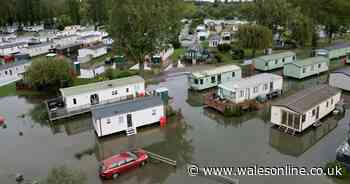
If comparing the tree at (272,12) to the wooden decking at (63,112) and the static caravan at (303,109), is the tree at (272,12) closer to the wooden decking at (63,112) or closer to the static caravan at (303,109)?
the static caravan at (303,109)

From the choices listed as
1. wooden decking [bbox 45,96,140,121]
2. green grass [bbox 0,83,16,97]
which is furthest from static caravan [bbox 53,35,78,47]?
wooden decking [bbox 45,96,140,121]

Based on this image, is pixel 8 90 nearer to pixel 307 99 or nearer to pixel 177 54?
pixel 177 54

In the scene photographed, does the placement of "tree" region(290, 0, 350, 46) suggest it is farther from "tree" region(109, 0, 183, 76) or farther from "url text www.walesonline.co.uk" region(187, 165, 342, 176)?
"url text www.walesonline.co.uk" region(187, 165, 342, 176)

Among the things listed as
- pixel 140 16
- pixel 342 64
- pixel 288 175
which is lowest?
pixel 288 175

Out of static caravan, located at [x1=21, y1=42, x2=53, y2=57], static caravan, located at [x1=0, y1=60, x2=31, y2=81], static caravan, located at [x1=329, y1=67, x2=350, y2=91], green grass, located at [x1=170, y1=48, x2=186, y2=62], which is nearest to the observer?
static caravan, located at [x1=329, y1=67, x2=350, y2=91]

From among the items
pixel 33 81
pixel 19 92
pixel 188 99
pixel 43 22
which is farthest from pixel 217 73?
pixel 43 22

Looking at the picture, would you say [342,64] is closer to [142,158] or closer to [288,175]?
[288,175]
